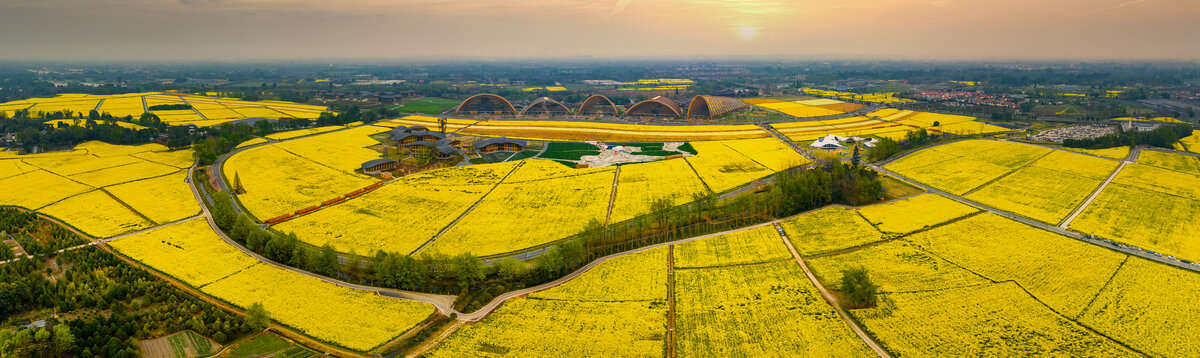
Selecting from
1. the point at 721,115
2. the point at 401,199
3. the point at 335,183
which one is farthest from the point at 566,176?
the point at 721,115

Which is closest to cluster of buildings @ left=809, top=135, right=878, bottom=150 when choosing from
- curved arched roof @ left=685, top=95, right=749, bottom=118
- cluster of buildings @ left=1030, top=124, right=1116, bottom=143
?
cluster of buildings @ left=1030, top=124, right=1116, bottom=143

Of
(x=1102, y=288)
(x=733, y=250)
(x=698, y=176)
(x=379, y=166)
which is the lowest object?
(x=1102, y=288)

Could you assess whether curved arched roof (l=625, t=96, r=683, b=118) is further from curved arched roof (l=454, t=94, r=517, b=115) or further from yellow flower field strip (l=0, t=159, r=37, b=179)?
yellow flower field strip (l=0, t=159, r=37, b=179)

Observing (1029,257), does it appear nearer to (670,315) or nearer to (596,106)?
(670,315)

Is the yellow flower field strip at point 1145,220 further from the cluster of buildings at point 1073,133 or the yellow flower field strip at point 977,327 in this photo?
the cluster of buildings at point 1073,133

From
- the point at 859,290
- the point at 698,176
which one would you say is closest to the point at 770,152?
the point at 698,176

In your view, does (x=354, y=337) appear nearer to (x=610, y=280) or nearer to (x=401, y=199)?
(x=610, y=280)
